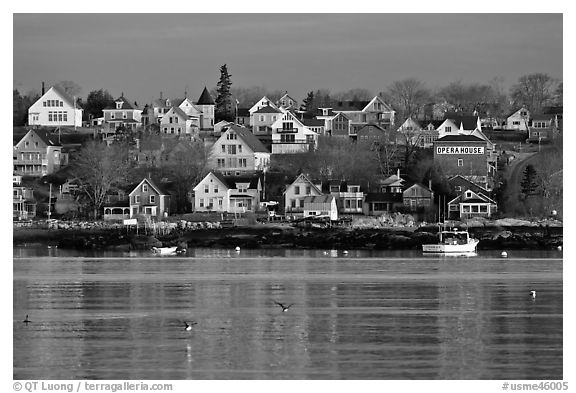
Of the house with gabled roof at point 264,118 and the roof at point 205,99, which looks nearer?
the house with gabled roof at point 264,118

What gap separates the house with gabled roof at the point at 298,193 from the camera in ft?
208

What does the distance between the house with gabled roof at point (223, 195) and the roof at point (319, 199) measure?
2583 millimetres

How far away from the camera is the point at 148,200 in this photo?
6431cm

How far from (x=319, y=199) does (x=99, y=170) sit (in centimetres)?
1194

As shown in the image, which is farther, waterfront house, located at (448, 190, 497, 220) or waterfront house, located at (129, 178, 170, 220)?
waterfront house, located at (129, 178, 170, 220)

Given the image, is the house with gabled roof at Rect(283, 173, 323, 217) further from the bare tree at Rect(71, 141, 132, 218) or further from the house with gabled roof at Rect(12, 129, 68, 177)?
the house with gabled roof at Rect(12, 129, 68, 177)

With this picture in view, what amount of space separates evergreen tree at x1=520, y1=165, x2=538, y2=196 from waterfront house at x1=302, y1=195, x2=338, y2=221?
30.3ft

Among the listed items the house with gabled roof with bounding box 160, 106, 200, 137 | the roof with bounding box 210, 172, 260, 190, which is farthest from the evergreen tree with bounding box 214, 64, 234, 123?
the roof with bounding box 210, 172, 260, 190

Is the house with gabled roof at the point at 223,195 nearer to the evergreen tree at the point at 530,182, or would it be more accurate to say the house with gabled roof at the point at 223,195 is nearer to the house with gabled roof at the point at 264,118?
the evergreen tree at the point at 530,182

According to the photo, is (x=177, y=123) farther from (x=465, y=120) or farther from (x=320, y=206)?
(x=320, y=206)

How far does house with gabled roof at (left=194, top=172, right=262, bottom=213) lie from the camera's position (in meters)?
64.1

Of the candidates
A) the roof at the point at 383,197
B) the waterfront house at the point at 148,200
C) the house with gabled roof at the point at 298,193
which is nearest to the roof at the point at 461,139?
the roof at the point at 383,197

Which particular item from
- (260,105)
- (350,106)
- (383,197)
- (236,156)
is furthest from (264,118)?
(383,197)

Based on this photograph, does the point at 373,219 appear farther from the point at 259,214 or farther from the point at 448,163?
the point at 448,163
